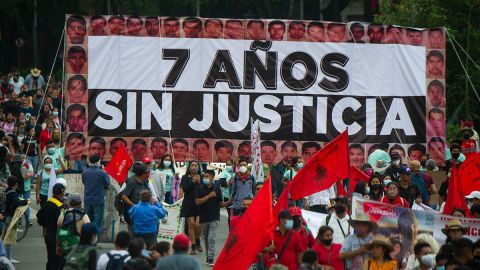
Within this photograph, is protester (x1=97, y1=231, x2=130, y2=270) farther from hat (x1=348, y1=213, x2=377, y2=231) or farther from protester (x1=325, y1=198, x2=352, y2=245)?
protester (x1=325, y1=198, x2=352, y2=245)

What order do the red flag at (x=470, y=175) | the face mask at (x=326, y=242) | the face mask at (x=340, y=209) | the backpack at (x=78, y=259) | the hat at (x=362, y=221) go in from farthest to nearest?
the red flag at (x=470, y=175) → the face mask at (x=340, y=209) → the hat at (x=362, y=221) → the face mask at (x=326, y=242) → the backpack at (x=78, y=259)

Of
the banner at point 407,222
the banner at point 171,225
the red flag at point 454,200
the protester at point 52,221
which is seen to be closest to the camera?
the banner at point 407,222

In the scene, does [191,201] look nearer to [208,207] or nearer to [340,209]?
[208,207]

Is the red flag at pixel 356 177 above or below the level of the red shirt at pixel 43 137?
below

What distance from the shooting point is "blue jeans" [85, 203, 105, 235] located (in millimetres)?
22416

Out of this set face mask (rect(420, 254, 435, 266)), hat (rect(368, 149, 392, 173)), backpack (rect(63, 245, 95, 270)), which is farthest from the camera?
hat (rect(368, 149, 392, 173))

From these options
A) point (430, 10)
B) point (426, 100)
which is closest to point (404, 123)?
point (426, 100)

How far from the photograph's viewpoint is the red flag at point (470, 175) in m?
20.8

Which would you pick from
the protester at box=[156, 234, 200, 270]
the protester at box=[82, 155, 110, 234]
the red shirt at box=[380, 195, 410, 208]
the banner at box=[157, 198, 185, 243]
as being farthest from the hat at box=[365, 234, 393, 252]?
the protester at box=[82, 155, 110, 234]

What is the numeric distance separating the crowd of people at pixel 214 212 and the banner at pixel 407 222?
0.24 metres

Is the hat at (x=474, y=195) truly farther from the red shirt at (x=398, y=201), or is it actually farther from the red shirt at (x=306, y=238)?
the red shirt at (x=306, y=238)

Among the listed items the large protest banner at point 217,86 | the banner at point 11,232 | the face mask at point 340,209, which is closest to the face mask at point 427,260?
the face mask at point 340,209

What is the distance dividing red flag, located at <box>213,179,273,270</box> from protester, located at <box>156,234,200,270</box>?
1130 millimetres

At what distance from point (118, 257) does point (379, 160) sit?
32.9 ft
